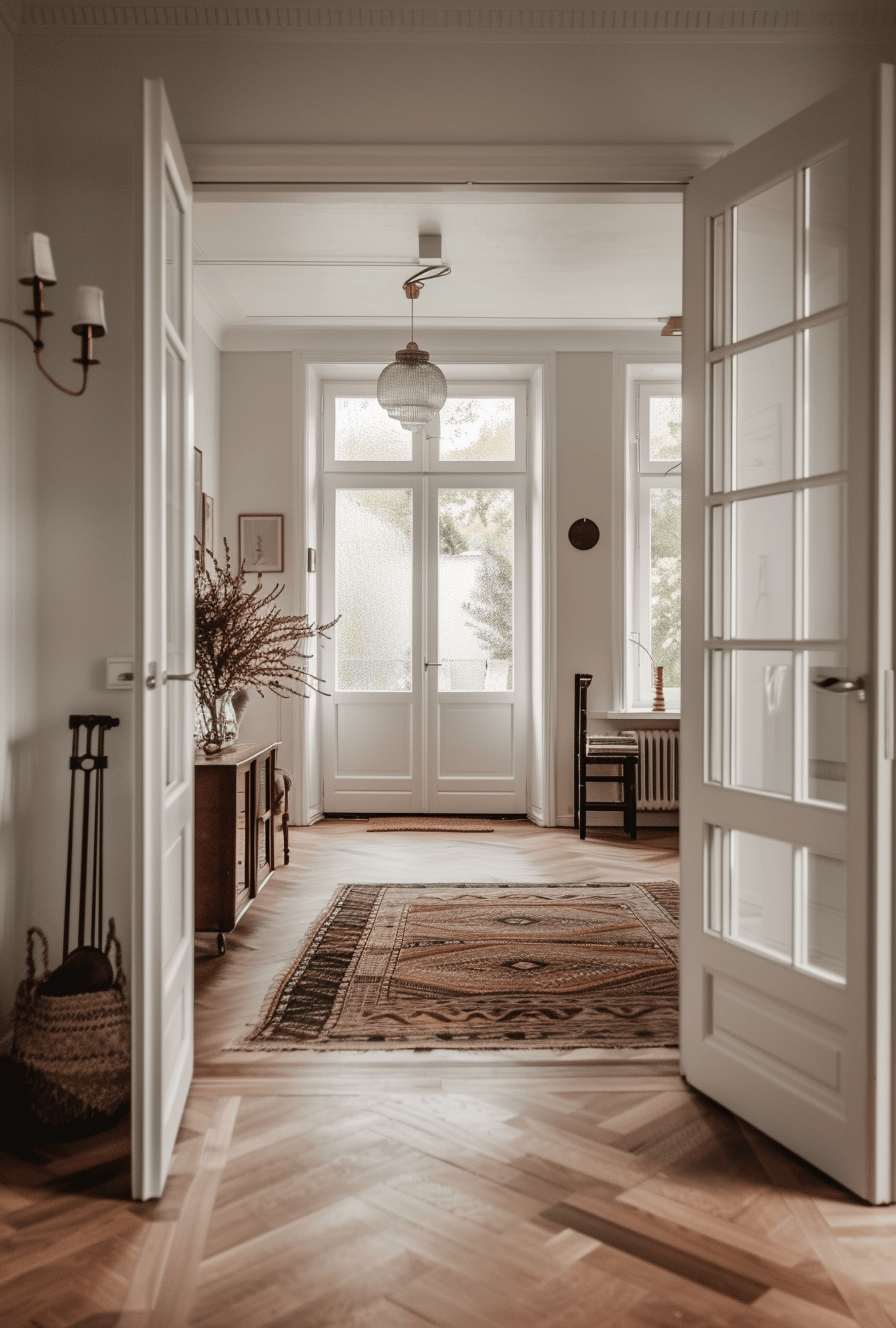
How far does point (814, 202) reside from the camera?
83.1 inches

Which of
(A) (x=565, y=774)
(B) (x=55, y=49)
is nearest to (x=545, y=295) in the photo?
(A) (x=565, y=774)

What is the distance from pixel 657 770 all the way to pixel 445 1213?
4333 millimetres

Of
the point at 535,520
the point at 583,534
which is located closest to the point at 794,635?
the point at 583,534

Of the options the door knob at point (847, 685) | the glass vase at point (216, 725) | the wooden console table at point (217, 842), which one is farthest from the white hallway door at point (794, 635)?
the glass vase at point (216, 725)

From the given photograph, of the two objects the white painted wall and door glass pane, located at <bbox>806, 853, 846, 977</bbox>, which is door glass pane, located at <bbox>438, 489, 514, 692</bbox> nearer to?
the white painted wall

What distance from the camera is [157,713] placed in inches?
78.0

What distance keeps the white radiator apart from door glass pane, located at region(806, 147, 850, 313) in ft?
13.4

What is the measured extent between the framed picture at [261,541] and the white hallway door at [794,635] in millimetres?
3862

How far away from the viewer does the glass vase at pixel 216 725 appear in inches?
147

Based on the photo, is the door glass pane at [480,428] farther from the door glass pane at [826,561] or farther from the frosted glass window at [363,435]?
the door glass pane at [826,561]

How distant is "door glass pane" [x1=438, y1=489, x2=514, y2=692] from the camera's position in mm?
6328

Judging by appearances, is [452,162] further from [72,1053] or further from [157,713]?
[72,1053]

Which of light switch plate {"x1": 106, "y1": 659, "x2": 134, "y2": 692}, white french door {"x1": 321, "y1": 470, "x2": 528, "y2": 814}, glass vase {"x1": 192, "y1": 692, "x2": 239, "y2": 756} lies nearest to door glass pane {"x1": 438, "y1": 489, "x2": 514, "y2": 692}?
white french door {"x1": 321, "y1": 470, "x2": 528, "y2": 814}

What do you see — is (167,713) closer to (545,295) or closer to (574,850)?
(574,850)
